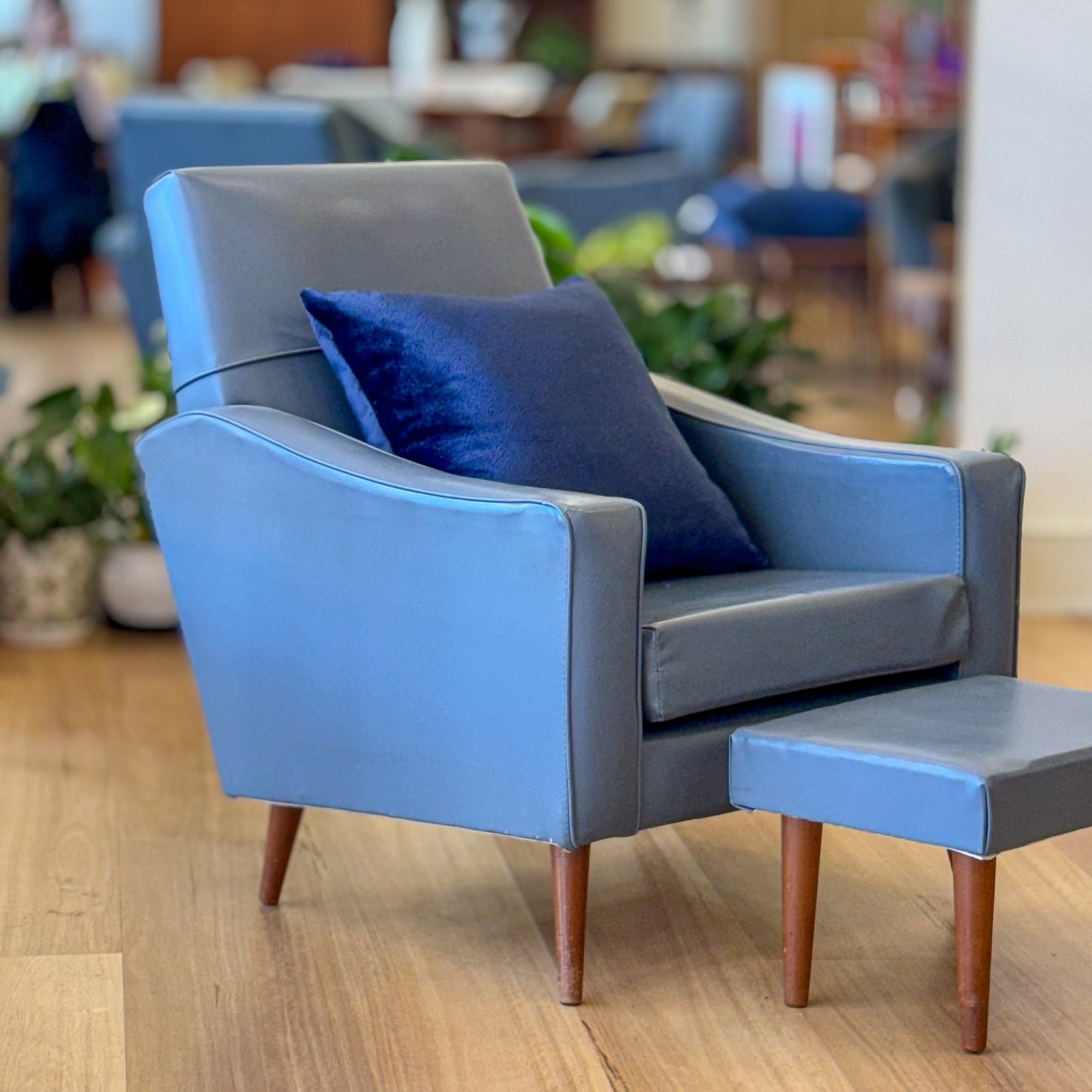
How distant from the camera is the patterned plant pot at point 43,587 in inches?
142

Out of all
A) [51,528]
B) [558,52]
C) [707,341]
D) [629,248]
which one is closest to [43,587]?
[51,528]

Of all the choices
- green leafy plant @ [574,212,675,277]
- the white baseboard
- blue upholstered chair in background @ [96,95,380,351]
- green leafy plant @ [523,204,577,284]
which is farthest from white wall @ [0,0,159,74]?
the white baseboard

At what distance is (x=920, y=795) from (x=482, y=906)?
71 cm

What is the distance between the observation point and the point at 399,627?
208 cm

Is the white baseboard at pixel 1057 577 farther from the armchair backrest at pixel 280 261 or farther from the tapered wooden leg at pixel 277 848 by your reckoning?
the tapered wooden leg at pixel 277 848

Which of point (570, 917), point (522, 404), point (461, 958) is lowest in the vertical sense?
point (461, 958)

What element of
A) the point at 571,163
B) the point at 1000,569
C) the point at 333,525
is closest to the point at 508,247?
the point at 333,525

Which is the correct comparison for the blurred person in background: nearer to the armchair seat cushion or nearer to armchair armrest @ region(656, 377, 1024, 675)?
armchair armrest @ region(656, 377, 1024, 675)

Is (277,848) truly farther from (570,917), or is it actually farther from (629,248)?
(629,248)

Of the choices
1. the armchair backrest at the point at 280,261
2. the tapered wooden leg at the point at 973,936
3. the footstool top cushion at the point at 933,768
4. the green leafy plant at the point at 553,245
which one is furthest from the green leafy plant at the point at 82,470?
the tapered wooden leg at the point at 973,936

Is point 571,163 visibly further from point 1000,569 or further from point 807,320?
point 1000,569

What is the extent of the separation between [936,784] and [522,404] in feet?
2.28

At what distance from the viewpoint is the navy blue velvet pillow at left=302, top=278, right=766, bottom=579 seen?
87.7 inches

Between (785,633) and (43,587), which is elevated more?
(785,633)
